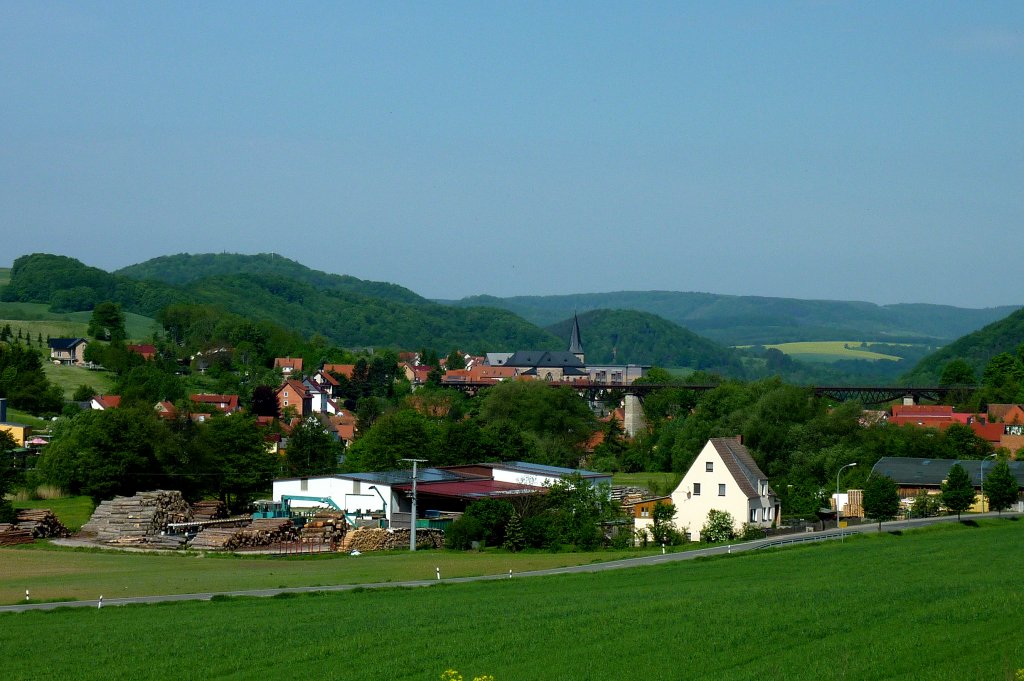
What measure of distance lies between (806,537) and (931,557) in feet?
47.9

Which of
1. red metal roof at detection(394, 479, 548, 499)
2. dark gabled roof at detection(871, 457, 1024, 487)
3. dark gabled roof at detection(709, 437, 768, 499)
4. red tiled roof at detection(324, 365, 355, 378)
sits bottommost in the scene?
red metal roof at detection(394, 479, 548, 499)

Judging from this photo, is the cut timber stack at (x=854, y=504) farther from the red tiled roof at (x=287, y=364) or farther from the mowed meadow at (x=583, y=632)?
the red tiled roof at (x=287, y=364)

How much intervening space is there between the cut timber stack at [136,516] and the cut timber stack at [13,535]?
2.95 m

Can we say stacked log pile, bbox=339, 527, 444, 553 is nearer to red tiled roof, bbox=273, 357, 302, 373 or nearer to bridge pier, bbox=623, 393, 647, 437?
bridge pier, bbox=623, 393, 647, 437

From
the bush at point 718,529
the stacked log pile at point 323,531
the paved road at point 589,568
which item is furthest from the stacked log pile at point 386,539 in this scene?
the paved road at point 589,568

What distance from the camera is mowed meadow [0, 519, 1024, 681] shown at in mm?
20594

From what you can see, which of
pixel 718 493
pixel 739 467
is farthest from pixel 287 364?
pixel 718 493

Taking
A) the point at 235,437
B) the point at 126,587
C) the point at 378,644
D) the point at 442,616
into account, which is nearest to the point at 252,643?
the point at 378,644

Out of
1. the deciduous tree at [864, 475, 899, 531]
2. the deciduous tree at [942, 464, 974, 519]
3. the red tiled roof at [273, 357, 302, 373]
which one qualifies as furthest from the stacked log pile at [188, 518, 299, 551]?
the red tiled roof at [273, 357, 302, 373]

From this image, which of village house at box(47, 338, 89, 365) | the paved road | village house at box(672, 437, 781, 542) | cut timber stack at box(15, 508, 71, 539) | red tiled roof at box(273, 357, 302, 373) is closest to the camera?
the paved road

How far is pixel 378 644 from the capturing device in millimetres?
23391

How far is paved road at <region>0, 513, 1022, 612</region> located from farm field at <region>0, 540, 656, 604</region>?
1.13 m

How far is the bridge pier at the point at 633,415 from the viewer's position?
133m

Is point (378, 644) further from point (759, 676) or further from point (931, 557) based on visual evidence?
point (931, 557)
